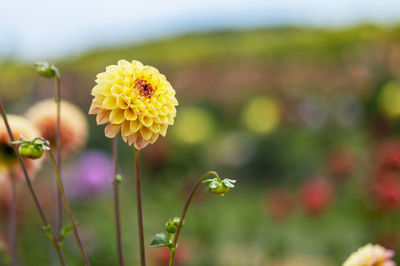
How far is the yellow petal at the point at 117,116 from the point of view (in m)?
0.73

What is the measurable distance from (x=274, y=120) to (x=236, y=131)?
886mm

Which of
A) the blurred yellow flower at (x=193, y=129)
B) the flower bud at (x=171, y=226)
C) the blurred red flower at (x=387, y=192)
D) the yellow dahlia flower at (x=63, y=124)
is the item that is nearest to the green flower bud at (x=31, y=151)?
the flower bud at (x=171, y=226)

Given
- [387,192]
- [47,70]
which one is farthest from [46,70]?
[387,192]

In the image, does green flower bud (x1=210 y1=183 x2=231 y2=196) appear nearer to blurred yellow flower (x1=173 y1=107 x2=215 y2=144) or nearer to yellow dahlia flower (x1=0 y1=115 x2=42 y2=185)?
yellow dahlia flower (x1=0 y1=115 x2=42 y2=185)

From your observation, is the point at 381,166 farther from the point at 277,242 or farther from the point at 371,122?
the point at 371,122

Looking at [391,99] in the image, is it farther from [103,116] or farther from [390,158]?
[103,116]

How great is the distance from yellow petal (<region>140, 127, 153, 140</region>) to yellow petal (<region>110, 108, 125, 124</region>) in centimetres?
4

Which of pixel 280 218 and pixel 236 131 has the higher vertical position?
pixel 236 131

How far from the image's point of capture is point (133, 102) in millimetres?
753

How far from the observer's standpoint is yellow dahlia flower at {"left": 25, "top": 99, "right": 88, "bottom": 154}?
1.34 meters

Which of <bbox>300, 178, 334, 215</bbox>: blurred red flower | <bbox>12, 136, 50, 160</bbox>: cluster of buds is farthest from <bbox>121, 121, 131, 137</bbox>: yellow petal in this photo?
<bbox>300, 178, 334, 215</bbox>: blurred red flower

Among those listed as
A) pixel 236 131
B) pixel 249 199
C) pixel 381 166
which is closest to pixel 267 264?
pixel 381 166

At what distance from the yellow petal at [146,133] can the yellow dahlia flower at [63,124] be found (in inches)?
25.5

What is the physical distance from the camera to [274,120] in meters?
4.09
